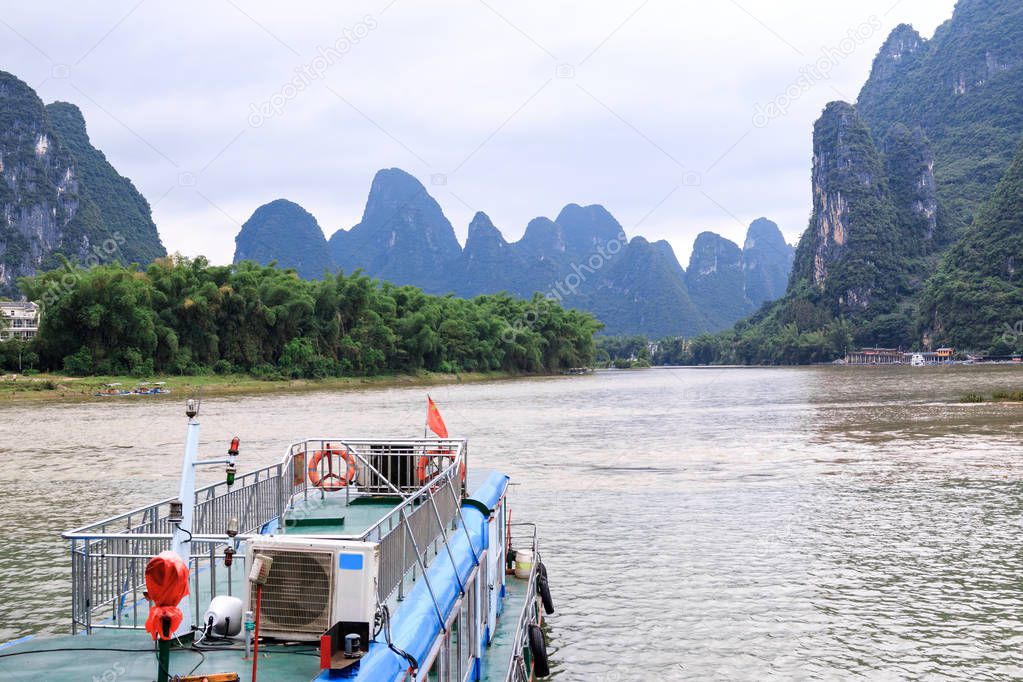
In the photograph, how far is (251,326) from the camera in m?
92.5

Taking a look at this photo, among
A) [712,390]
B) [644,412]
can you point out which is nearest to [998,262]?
[712,390]

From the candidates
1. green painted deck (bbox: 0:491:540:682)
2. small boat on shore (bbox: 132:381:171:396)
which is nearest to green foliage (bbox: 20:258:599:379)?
small boat on shore (bbox: 132:381:171:396)

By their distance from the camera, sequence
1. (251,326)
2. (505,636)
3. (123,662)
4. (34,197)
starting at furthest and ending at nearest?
1. (34,197)
2. (251,326)
3. (505,636)
4. (123,662)

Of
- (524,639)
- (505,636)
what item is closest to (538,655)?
(524,639)

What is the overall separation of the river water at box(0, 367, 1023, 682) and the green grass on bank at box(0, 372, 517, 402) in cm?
2186

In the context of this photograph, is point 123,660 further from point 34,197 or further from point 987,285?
point 34,197

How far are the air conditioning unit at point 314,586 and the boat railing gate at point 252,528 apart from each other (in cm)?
32

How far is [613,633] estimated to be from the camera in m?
14.1

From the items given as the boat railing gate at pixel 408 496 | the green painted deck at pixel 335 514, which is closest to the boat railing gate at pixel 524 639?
the boat railing gate at pixel 408 496

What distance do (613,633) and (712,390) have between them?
75.3 metres

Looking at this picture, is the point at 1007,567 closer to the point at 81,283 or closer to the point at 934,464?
the point at 934,464

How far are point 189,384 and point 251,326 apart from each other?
1258 centimetres

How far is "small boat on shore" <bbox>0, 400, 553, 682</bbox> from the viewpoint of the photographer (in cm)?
649

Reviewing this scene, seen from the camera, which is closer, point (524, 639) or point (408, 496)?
point (524, 639)
